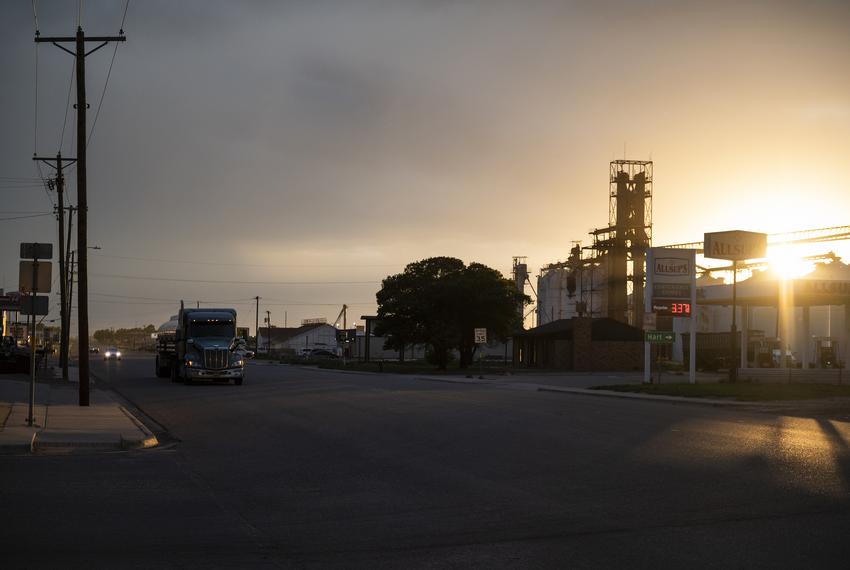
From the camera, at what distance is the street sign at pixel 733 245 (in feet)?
142

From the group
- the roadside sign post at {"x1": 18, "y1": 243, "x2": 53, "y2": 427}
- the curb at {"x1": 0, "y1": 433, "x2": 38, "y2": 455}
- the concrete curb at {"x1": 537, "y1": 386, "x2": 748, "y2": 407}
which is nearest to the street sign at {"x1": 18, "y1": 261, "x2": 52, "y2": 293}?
the roadside sign post at {"x1": 18, "y1": 243, "x2": 53, "y2": 427}

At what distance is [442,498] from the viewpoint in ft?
35.7

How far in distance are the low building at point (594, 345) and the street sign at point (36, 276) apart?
59249mm

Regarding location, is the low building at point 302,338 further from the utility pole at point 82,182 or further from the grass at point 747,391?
the utility pole at point 82,182

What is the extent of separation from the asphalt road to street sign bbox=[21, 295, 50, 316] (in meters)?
3.82

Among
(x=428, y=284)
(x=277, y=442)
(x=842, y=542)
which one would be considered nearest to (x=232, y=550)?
(x=842, y=542)

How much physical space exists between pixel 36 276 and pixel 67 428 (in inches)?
125

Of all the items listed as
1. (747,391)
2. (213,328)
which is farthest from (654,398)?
(213,328)

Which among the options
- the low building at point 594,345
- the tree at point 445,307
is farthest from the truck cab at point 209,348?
the low building at point 594,345

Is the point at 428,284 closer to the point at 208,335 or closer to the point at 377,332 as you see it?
the point at 377,332

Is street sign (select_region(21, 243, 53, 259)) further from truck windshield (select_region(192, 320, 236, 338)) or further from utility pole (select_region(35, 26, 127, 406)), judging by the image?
truck windshield (select_region(192, 320, 236, 338))

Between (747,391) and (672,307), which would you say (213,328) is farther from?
(747,391)

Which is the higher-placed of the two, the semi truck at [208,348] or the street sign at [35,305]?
the street sign at [35,305]

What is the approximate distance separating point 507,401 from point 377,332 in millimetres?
46820
